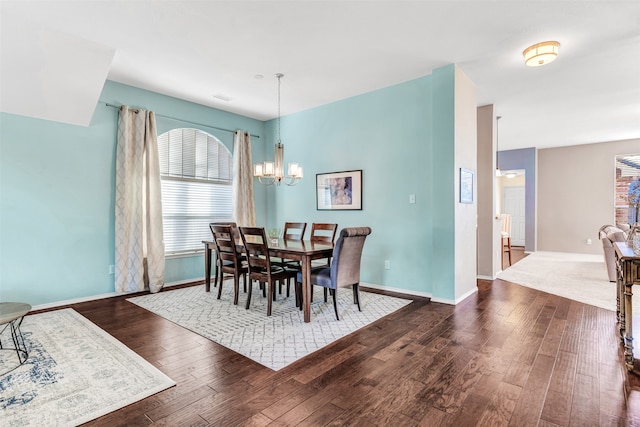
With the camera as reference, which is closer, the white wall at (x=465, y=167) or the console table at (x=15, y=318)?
the console table at (x=15, y=318)

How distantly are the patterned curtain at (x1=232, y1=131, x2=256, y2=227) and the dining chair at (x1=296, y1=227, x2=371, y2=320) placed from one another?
8.40ft

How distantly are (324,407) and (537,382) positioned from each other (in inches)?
54.4

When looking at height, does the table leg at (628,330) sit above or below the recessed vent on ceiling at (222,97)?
below

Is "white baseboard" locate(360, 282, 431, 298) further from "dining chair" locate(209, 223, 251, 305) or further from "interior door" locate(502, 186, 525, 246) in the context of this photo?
"interior door" locate(502, 186, 525, 246)

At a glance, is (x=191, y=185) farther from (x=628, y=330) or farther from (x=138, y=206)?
(x=628, y=330)

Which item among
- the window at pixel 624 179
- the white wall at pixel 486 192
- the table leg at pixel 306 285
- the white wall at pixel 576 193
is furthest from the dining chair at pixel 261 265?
the window at pixel 624 179

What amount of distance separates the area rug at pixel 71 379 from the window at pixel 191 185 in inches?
87.6

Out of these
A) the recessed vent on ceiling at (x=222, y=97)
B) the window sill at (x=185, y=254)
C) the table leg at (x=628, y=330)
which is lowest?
the table leg at (x=628, y=330)

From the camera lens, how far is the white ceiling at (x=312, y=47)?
8.80 feet

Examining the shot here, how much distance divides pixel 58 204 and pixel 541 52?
18.2ft

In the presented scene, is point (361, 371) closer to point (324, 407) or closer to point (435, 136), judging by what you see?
point (324, 407)

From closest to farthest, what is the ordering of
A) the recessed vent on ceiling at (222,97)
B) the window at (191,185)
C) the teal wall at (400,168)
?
the teal wall at (400,168)
the recessed vent on ceiling at (222,97)
the window at (191,185)

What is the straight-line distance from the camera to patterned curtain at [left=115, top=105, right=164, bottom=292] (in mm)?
4191

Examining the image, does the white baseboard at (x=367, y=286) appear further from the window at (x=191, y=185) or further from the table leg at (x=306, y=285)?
the table leg at (x=306, y=285)
